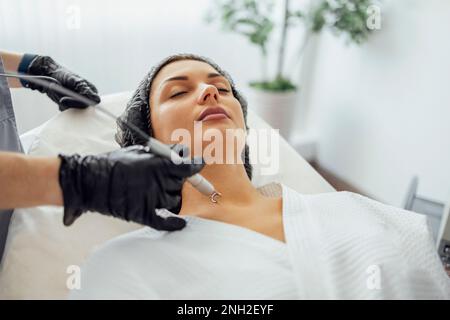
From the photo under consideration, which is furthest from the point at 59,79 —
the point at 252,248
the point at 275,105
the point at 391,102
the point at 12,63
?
the point at 391,102

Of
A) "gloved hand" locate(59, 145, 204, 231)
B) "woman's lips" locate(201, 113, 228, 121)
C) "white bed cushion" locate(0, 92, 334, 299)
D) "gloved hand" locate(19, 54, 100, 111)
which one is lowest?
"white bed cushion" locate(0, 92, 334, 299)

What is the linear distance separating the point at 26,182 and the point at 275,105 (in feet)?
5.02

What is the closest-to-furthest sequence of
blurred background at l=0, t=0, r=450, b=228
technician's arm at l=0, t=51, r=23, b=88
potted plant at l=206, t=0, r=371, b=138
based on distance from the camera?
technician's arm at l=0, t=51, r=23, b=88, blurred background at l=0, t=0, r=450, b=228, potted plant at l=206, t=0, r=371, b=138

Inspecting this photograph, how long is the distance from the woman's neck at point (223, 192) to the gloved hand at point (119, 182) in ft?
0.64

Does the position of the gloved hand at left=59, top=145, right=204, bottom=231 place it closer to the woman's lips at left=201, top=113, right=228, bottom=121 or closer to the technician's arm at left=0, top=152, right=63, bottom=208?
the technician's arm at left=0, top=152, right=63, bottom=208

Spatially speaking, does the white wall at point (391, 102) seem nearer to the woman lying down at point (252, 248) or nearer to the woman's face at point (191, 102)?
the woman lying down at point (252, 248)

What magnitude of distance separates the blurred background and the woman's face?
0.68m

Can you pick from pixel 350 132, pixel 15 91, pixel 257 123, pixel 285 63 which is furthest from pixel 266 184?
pixel 285 63

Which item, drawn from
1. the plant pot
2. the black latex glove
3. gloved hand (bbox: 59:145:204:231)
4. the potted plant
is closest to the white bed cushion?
the black latex glove

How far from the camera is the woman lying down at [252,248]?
77 centimetres

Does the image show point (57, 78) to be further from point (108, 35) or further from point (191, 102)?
point (108, 35)

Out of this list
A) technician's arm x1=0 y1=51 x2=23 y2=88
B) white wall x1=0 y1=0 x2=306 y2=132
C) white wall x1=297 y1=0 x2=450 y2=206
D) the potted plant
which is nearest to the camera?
technician's arm x1=0 y1=51 x2=23 y2=88

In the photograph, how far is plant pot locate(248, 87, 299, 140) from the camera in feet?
6.82
